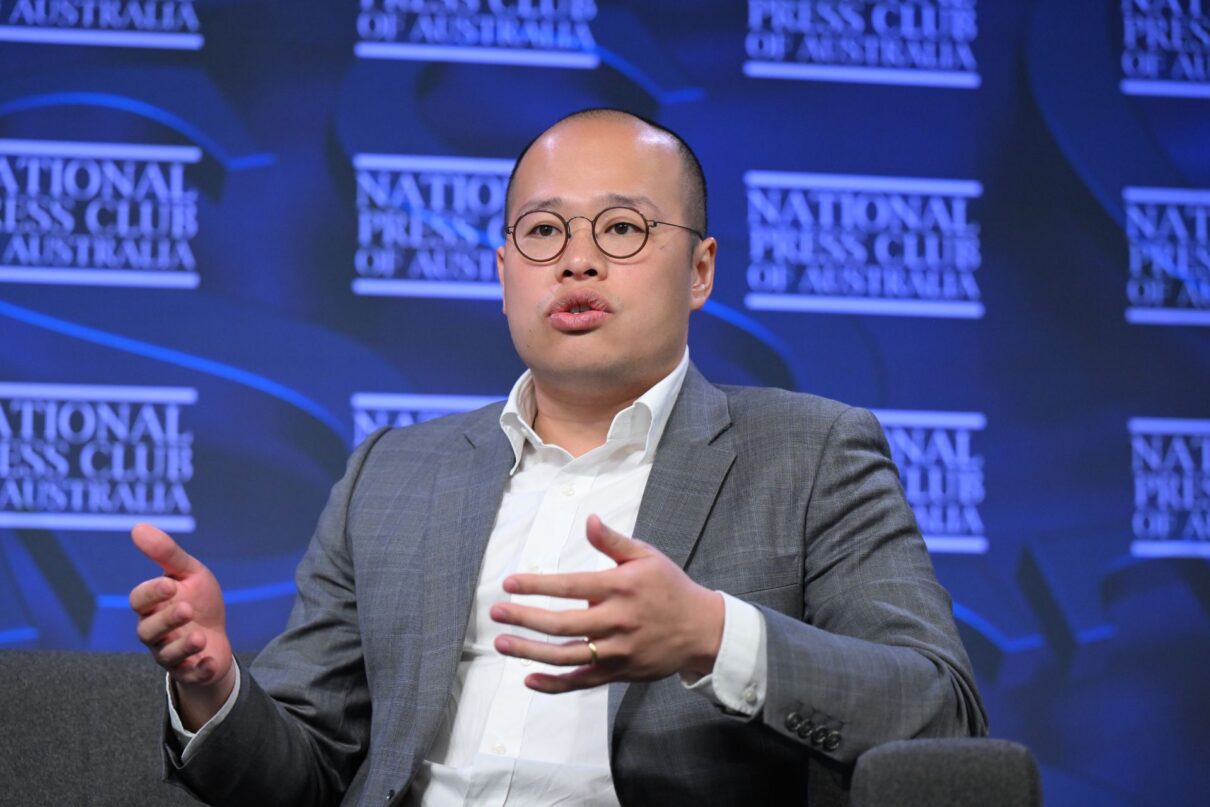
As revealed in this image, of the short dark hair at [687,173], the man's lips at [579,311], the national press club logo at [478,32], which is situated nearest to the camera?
the man's lips at [579,311]

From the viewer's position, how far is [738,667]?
1.41m

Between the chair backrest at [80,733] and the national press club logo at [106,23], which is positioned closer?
the chair backrest at [80,733]

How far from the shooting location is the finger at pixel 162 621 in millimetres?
1489

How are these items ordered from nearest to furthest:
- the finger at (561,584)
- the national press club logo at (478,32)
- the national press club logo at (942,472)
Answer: the finger at (561,584) < the national press club logo at (942,472) < the national press club logo at (478,32)

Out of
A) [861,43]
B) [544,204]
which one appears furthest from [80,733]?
[861,43]

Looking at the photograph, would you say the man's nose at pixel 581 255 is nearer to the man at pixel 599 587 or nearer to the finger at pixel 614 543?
the man at pixel 599 587

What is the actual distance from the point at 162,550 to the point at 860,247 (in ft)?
6.23

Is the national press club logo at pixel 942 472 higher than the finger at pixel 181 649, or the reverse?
the national press club logo at pixel 942 472

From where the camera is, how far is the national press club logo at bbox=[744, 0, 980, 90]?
298cm

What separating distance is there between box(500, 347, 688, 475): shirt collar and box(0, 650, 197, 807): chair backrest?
683 millimetres

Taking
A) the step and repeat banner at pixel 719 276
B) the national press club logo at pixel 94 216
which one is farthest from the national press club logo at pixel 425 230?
the national press club logo at pixel 94 216

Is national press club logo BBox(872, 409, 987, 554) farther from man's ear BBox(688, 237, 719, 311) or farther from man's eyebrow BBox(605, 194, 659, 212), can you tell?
man's eyebrow BBox(605, 194, 659, 212)

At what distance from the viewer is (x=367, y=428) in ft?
9.18

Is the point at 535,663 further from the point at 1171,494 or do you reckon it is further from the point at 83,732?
the point at 1171,494
